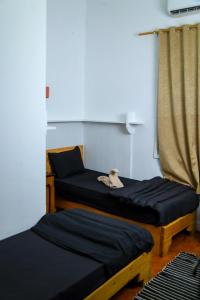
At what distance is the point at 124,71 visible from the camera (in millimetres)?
3730

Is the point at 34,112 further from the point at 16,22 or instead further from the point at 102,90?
the point at 102,90

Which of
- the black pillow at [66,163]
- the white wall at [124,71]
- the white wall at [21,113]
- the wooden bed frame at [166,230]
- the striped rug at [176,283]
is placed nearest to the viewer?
the striped rug at [176,283]

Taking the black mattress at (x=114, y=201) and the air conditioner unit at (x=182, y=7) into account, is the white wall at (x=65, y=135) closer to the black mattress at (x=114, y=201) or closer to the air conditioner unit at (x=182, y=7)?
the black mattress at (x=114, y=201)

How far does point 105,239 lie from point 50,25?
106 inches

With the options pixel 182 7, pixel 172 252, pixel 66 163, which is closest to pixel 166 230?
pixel 172 252

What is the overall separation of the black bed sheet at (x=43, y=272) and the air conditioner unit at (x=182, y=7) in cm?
261

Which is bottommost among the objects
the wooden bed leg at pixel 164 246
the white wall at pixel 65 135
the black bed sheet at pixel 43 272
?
the wooden bed leg at pixel 164 246

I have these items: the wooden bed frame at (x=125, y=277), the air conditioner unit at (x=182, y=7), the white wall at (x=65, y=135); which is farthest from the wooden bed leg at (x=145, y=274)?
the air conditioner unit at (x=182, y=7)

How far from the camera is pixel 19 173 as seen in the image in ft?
7.54

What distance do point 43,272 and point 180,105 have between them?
2274 mm

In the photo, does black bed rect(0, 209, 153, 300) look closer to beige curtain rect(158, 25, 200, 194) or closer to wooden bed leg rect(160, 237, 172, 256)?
wooden bed leg rect(160, 237, 172, 256)

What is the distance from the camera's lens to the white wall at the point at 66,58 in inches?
144

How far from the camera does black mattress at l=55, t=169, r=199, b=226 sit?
2.67 meters

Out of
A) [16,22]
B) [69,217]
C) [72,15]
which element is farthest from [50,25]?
[69,217]
